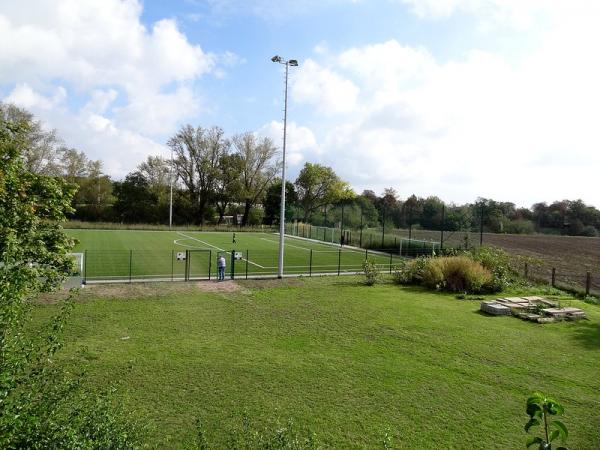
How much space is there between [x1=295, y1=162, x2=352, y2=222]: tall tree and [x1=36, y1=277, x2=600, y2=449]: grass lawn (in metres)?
58.2

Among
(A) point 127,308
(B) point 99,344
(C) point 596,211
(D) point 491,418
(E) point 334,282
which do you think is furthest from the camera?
(C) point 596,211

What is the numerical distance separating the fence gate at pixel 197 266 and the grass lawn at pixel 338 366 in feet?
11.5

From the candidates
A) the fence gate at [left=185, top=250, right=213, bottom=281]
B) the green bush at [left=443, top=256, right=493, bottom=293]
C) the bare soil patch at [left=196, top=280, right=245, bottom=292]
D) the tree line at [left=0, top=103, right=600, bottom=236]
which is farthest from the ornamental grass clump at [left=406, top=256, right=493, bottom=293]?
the tree line at [left=0, top=103, right=600, bottom=236]

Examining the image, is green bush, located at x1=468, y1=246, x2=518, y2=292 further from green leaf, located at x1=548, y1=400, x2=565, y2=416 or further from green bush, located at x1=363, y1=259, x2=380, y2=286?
green leaf, located at x1=548, y1=400, x2=565, y2=416

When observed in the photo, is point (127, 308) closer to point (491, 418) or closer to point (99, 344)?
point (99, 344)

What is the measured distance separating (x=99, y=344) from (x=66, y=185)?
3942 mm

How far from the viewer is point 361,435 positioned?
6.21 m

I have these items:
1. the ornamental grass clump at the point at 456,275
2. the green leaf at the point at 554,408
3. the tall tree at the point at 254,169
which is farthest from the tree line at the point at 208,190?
the green leaf at the point at 554,408

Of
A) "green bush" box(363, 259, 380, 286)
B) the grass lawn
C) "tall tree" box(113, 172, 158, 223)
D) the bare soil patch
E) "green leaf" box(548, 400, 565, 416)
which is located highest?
"tall tree" box(113, 172, 158, 223)

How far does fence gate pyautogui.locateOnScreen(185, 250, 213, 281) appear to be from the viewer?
1883 cm

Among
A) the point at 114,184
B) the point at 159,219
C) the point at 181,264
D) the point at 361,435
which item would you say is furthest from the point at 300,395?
the point at 114,184

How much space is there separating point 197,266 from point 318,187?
51970mm

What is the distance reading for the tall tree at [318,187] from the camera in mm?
72812

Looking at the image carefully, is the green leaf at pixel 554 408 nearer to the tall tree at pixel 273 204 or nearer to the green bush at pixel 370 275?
the green bush at pixel 370 275
